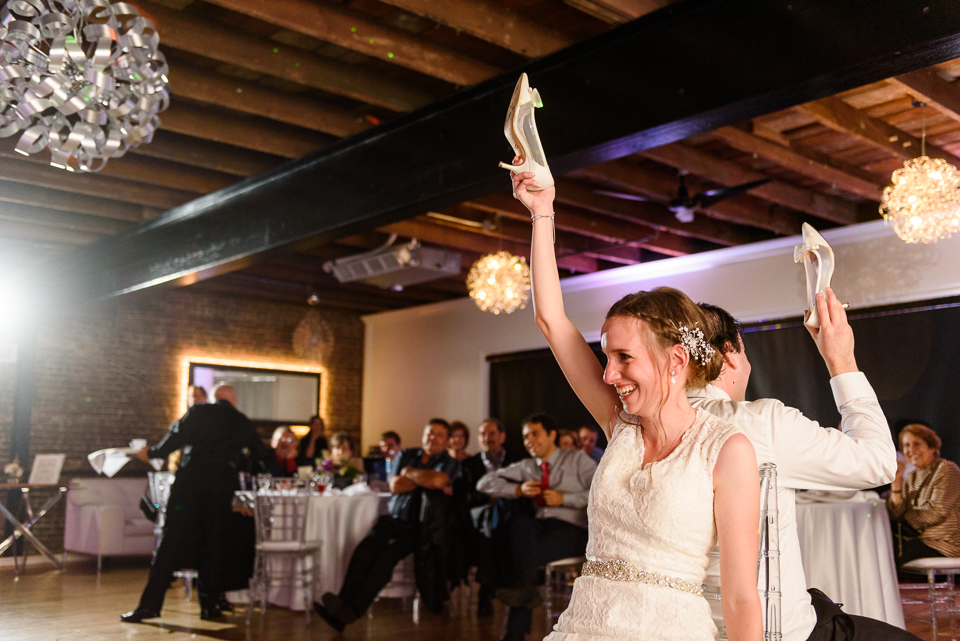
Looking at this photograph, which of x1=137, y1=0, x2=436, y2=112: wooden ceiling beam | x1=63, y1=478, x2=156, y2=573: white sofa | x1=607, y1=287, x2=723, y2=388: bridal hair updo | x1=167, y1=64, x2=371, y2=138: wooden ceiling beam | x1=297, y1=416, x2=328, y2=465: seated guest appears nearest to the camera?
x1=607, y1=287, x2=723, y2=388: bridal hair updo

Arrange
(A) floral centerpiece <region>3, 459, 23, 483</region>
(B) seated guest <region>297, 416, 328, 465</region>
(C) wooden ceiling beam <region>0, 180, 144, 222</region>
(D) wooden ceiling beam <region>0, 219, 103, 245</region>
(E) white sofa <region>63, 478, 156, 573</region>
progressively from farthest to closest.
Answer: (B) seated guest <region>297, 416, 328, 465</region> → (E) white sofa <region>63, 478, 156, 573</region> → (A) floral centerpiece <region>3, 459, 23, 483</region> → (D) wooden ceiling beam <region>0, 219, 103, 245</region> → (C) wooden ceiling beam <region>0, 180, 144, 222</region>

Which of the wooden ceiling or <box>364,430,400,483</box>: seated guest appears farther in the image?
<box>364,430,400,483</box>: seated guest

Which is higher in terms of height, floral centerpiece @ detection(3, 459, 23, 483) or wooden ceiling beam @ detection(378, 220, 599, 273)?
wooden ceiling beam @ detection(378, 220, 599, 273)

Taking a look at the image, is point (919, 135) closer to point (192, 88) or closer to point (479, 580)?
point (479, 580)

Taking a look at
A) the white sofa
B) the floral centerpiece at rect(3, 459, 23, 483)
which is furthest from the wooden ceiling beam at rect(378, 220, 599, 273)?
the floral centerpiece at rect(3, 459, 23, 483)

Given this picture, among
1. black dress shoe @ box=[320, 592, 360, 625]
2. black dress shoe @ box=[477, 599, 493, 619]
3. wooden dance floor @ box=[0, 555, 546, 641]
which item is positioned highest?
black dress shoe @ box=[320, 592, 360, 625]

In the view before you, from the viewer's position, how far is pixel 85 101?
287 centimetres

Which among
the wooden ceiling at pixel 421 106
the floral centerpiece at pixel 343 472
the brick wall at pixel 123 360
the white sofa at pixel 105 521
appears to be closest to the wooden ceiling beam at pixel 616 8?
the wooden ceiling at pixel 421 106

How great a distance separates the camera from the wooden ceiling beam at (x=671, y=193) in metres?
6.08

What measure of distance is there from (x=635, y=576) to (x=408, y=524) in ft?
15.6

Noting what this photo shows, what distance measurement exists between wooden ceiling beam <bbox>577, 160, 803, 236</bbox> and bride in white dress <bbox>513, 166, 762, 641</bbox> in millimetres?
4415

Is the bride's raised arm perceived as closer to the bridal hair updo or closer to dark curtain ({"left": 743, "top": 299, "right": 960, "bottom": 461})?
the bridal hair updo

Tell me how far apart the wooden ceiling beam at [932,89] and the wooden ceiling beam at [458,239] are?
4.11 m

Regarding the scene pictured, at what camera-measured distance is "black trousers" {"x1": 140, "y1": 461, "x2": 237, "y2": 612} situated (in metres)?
5.82
